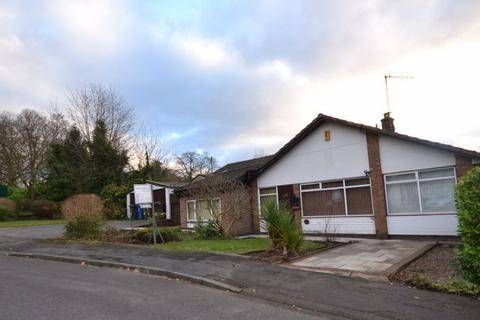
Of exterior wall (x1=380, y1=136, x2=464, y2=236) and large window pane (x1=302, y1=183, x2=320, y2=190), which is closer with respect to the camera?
exterior wall (x1=380, y1=136, x2=464, y2=236)

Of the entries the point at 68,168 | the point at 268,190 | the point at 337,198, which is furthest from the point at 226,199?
the point at 68,168

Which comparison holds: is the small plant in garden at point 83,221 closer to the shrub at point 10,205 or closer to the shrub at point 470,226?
the shrub at point 470,226

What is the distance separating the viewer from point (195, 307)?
23.0 feet

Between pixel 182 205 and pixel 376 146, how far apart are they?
1187cm

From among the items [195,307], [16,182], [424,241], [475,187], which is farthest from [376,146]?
[16,182]

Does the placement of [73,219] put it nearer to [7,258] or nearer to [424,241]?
[7,258]

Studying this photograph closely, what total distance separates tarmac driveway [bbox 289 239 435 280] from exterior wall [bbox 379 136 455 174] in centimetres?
262

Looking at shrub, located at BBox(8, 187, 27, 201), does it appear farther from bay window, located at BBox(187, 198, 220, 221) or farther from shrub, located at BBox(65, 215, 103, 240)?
shrub, located at BBox(65, 215, 103, 240)

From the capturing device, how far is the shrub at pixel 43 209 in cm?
3434

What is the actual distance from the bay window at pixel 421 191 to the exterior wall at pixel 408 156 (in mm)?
244

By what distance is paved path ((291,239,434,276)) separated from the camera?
9.92 meters

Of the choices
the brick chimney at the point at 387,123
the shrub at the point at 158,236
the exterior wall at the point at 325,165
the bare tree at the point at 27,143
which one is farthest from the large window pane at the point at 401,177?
the bare tree at the point at 27,143

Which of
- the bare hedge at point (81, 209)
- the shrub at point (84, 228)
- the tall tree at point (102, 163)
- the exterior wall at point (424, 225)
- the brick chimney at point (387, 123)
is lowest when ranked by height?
the exterior wall at point (424, 225)

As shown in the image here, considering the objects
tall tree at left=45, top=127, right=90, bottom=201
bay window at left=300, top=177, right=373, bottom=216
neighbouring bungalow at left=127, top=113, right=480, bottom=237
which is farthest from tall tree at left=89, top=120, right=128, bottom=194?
bay window at left=300, top=177, right=373, bottom=216
